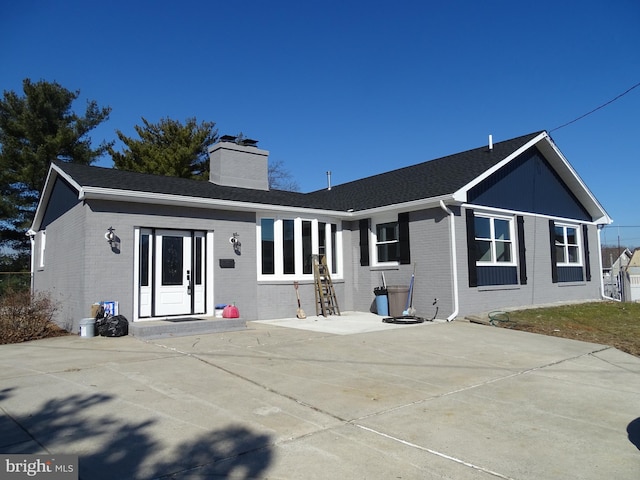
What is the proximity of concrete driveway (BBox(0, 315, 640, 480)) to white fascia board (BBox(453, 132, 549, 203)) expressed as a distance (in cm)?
463

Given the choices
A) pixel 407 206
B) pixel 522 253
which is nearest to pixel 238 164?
pixel 407 206

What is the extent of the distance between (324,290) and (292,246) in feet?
5.51

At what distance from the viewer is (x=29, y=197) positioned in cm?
2494

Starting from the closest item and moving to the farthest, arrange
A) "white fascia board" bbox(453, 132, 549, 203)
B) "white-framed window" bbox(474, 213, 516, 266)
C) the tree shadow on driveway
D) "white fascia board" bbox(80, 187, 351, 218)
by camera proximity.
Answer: the tree shadow on driveway, "white fascia board" bbox(80, 187, 351, 218), "white fascia board" bbox(453, 132, 549, 203), "white-framed window" bbox(474, 213, 516, 266)

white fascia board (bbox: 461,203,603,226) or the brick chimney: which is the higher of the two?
the brick chimney

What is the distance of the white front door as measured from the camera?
34.3ft

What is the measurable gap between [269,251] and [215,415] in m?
8.27

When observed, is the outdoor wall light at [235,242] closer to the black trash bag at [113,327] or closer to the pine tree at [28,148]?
the black trash bag at [113,327]

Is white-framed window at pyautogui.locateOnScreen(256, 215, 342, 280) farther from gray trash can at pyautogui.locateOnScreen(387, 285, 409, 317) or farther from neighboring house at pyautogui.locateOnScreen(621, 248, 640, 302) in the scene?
neighboring house at pyautogui.locateOnScreen(621, 248, 640, 302)

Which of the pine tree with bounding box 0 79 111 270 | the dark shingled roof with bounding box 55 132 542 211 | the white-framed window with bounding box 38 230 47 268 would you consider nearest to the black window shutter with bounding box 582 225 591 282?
the dark shingled roof with bounding box 55 132 542 211

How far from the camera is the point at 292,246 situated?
12727 millimetres

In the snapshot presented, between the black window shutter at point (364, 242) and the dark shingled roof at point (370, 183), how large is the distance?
0.54m

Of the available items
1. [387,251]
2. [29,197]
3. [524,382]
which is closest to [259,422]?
[524,382]

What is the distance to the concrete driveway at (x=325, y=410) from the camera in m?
3.19
